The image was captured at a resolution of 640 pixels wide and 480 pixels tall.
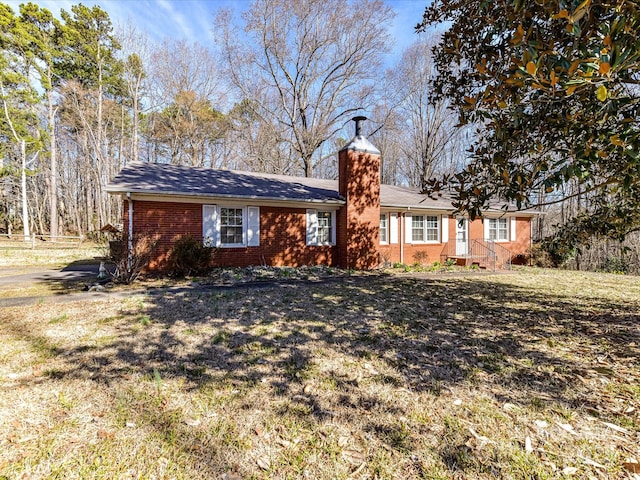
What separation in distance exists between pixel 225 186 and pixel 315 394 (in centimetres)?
1006

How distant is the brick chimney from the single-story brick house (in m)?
0.04

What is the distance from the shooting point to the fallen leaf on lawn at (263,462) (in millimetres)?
2129

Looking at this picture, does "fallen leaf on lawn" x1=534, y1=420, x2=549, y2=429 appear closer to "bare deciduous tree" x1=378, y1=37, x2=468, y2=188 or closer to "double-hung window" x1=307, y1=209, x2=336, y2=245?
"double-hung window" x1=307, y1=209, x2=336, y2=245

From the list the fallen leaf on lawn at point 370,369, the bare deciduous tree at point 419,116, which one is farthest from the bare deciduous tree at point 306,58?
the fallen leaf on lawn at point 370,369

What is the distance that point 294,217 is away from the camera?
488 inches

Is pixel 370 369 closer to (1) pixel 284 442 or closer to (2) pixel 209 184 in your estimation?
(1) pixel 284 442

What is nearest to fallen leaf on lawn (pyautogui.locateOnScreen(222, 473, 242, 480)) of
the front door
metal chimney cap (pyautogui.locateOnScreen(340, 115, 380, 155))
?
metal chimney cap (pyautogui.locateOnScreen(340, 115, 380, 155))

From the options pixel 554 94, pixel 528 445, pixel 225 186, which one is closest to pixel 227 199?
pixel 225 186

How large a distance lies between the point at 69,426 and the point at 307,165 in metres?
20.2

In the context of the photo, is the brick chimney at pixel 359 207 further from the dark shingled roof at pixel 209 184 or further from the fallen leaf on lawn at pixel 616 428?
the fallen leaf on lawn at pixel 616 428

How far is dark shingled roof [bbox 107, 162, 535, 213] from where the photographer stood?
33.4 ft

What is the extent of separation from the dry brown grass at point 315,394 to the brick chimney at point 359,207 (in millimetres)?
6582

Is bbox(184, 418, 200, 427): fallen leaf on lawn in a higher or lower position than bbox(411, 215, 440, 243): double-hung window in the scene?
lower

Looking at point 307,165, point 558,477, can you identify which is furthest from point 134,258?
point 307,165
